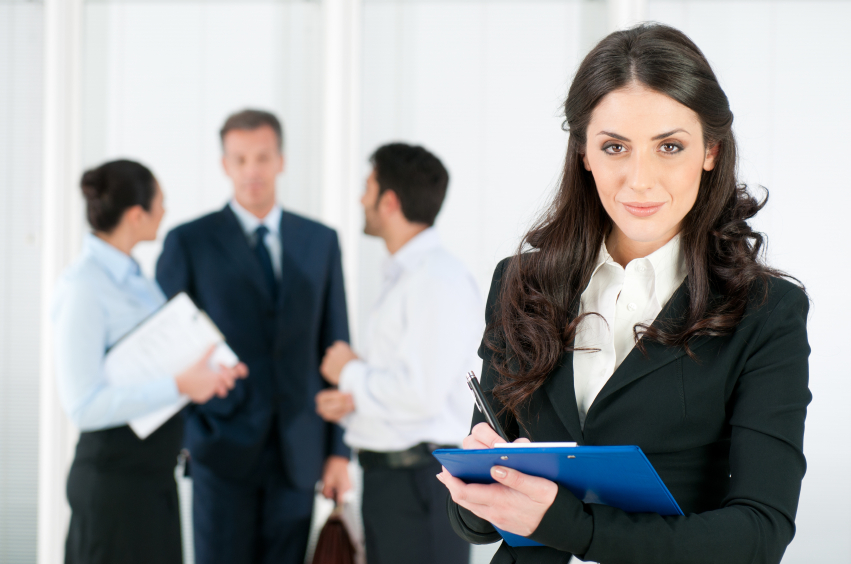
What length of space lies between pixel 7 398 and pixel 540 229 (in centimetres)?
302

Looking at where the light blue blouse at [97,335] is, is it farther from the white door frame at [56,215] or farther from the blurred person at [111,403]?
the white door frame at [56,215]

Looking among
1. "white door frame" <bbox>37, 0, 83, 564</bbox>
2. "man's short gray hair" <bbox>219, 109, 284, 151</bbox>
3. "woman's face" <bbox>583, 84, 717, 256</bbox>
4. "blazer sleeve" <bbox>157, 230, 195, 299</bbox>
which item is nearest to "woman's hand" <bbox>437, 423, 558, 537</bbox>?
"woman's face" <bbox>583, 84, 717, 256</bbox>

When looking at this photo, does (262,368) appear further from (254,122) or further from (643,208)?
(643,208)

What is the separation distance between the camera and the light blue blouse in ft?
8.20

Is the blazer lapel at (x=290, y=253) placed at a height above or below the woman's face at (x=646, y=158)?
below

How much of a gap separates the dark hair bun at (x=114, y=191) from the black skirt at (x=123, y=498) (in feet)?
2.66

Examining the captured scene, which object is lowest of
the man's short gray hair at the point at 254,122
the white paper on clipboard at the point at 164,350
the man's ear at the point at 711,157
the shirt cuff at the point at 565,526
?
the white paper on clipboard at the point at 164,350

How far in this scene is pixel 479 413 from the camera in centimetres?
124

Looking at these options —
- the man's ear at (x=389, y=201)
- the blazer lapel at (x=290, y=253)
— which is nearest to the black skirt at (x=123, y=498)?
the blazer lapel at (x=290, y=253)

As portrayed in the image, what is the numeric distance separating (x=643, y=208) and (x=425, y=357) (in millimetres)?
1615

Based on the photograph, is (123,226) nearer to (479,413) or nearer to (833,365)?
(479,413)

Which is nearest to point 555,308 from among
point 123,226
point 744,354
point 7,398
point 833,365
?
point 744,354

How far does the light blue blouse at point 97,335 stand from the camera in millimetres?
2500

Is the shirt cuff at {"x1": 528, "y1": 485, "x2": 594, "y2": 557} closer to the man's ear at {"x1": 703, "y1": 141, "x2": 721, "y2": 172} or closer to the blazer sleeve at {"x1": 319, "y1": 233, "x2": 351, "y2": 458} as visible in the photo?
the man's ear at {"x1": 703, "y1": 141, "x2": 721, "y2": 172}
